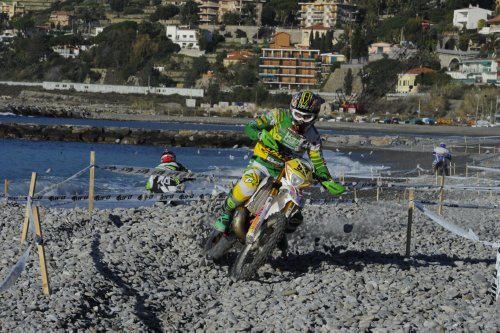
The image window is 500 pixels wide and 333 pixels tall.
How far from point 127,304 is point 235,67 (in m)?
132

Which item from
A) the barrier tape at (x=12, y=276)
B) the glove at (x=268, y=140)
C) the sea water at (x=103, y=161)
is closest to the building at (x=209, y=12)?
the sea water at (x=103, y=161)

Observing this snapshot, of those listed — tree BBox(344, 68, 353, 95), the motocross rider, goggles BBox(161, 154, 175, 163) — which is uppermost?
the motocross rider

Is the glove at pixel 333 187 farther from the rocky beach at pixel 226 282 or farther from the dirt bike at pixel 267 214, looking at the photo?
the rocky beach at pixel 226 282

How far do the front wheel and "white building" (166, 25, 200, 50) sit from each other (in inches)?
5831

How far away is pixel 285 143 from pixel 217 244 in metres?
1.46

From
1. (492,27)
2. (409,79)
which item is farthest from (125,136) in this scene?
(492,27)

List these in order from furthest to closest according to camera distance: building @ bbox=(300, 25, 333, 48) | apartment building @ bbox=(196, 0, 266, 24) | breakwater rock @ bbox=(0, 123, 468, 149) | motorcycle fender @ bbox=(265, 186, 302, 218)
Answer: apartment building @ bbox=(196, 0, 266, 24) < building @ bbox=(300, 25, 333, 48) < breakwater rock @ bbox=(0, 123, 468, 149) < motorcycle fender @ bbox=(265, 186, 302, 218)

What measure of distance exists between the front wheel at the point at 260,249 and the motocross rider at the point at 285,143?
202mm

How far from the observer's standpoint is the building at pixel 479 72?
4481 inches

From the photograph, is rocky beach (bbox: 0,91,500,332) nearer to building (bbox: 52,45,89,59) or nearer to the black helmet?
the black helmet

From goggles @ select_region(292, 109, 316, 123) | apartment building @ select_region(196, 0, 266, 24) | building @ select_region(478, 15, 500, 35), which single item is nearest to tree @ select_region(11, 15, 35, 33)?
apartment building @ select_region(196, 0, 266, 24)

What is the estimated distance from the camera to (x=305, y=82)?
137m

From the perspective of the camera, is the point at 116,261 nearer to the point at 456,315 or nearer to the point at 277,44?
the point at 456,315

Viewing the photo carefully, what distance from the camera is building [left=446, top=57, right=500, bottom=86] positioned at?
114 m
